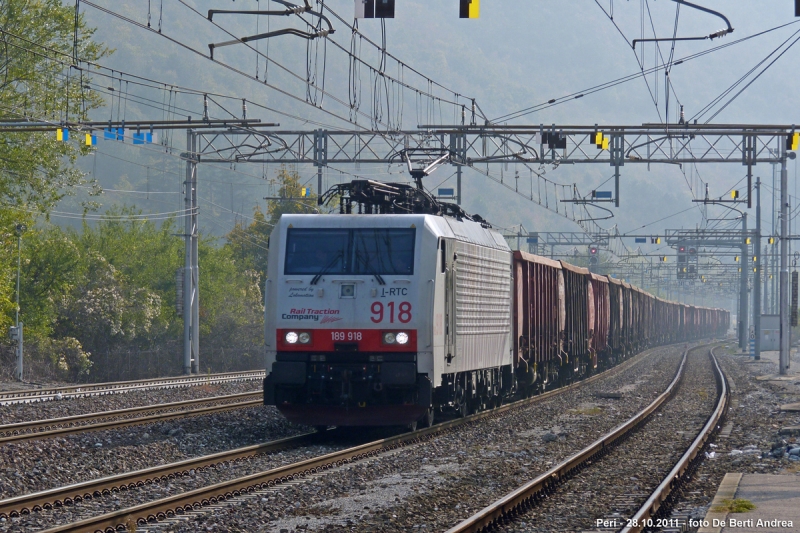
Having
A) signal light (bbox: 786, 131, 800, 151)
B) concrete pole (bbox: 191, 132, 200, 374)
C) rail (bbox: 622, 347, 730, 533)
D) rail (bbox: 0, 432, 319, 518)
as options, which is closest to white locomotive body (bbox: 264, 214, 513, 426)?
rail (bbox: 0, 432, 319, 518)

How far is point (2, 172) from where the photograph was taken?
37000mm

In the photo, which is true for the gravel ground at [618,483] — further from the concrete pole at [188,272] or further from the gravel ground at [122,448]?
the concrete pole at [188,272]

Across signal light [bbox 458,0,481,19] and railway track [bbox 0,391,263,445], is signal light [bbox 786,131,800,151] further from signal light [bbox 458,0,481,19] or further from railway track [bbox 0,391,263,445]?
signal light [bbox 458,0,481,19]

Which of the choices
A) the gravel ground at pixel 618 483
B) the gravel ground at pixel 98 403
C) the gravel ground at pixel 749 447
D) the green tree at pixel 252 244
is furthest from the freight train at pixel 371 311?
the green tree at pixel 252 244

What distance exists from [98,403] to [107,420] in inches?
133

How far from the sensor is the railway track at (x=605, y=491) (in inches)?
343

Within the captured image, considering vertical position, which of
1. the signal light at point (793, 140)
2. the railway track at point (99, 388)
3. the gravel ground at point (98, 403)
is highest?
the signal light at point (793, 140)

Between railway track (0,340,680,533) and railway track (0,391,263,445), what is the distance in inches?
129

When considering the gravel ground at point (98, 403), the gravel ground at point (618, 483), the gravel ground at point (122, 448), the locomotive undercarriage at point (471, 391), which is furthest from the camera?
the gravel ground at point (98, 403)

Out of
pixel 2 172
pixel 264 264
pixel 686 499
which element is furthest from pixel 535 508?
pixel 264 264

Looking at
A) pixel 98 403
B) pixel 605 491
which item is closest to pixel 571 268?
pixel 98 403

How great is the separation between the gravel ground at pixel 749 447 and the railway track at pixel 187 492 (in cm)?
421

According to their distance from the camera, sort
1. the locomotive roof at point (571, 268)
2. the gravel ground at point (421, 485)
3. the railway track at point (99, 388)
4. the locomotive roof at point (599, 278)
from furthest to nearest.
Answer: the locomotive roof at point (599, 278)
the locomotive roof at point (571, 268)
the railway track at point (99, 388)
the gravel ground at point (421, 485)

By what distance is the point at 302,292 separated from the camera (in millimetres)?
14867
